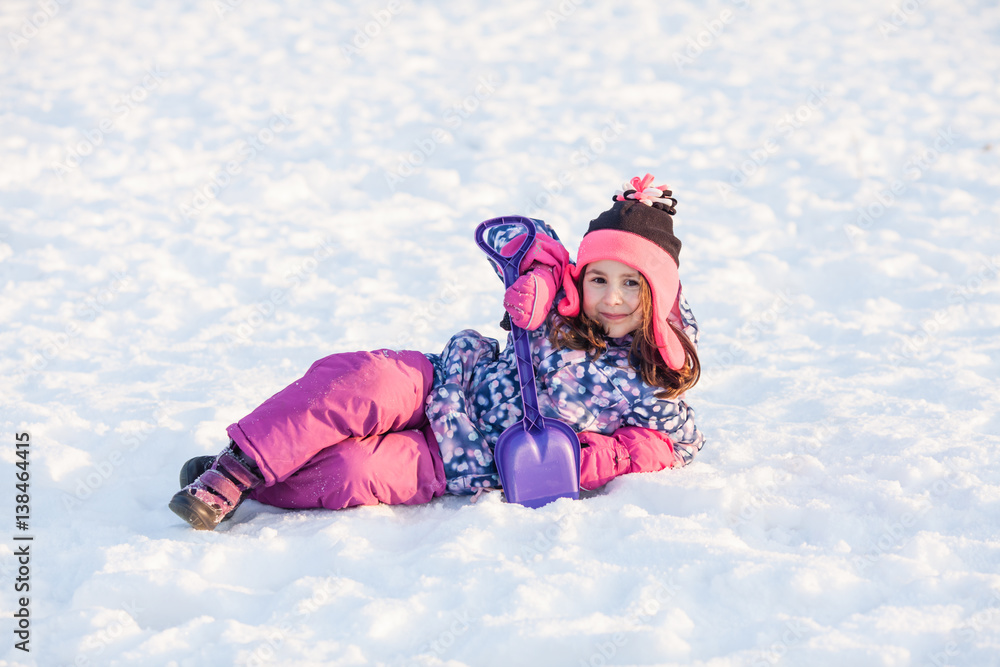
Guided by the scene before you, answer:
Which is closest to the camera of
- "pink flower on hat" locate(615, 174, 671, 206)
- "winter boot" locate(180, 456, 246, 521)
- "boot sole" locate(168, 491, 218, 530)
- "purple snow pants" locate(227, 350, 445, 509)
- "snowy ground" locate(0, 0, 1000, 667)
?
"snowy ground" locate(0, 0, 1000, 667)

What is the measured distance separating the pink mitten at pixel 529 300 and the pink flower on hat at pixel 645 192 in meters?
0.36

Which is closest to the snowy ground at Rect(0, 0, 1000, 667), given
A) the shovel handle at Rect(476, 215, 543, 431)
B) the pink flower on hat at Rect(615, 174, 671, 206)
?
the shovel handle at Rect(476, 215, 543, 431)

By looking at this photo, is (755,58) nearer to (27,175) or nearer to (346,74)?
(346,74)

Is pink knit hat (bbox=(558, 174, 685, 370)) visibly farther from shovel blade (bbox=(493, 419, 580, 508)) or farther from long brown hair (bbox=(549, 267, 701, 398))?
shovel blade (bbox=(493, 419, 580, 508))

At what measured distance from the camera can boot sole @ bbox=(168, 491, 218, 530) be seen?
6.94 feet

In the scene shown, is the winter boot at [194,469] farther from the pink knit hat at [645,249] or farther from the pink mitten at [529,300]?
the pink knit hat at [645,249]

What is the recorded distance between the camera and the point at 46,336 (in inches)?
137

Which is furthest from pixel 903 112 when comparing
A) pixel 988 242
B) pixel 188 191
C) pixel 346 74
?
pixel 188 191

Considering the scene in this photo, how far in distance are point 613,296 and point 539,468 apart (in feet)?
1.74

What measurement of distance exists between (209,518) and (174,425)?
31.5 inches

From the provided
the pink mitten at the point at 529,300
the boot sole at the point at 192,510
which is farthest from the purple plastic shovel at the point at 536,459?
the boot sole at the point at 192,510

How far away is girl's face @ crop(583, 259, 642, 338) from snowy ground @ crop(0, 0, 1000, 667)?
47 cm

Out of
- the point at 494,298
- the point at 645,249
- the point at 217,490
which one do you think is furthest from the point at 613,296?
the point at 494,298

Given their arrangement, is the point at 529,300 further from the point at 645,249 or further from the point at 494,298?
the point at 494,298
